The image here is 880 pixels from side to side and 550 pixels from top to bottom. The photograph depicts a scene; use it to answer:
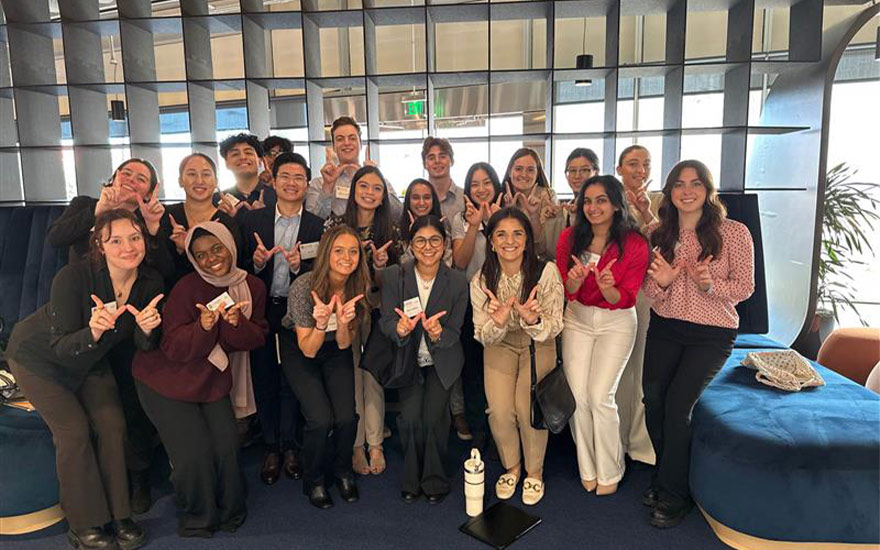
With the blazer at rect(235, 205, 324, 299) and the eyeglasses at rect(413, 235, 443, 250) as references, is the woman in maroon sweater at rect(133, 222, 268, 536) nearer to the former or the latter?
the blazer at rect(235, 205, 324, 299)

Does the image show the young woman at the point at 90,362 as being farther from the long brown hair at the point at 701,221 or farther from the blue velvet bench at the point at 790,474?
the blue velvet bench at the point at 790,474

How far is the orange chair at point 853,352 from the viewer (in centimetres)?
319

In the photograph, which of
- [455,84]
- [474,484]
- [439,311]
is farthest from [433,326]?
[455,84]

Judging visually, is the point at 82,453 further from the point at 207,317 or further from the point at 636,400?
the point at 636,400

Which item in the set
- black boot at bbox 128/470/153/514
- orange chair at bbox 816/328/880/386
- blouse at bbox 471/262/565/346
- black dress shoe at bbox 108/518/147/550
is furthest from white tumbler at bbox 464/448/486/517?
orange chair at bbox 816/328/880/386

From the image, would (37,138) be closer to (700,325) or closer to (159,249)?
(159,249)

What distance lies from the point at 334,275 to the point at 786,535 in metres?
2.02

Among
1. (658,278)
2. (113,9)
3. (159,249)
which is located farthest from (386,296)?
(113,9)

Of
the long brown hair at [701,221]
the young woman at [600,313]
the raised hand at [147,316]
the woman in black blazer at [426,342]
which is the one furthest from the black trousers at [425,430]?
the long brown hair at [701,221]

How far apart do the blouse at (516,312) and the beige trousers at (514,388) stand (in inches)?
2.6

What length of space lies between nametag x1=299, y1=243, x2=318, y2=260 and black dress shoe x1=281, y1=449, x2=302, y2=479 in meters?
1.01

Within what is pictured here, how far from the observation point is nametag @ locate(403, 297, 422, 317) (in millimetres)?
2322

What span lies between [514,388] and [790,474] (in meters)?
1.08

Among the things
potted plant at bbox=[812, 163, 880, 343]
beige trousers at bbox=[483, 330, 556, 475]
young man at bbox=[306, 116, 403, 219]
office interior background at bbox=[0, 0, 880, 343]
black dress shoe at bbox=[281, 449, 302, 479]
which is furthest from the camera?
potted plant at bbox=[812, 163, 880, 343]
